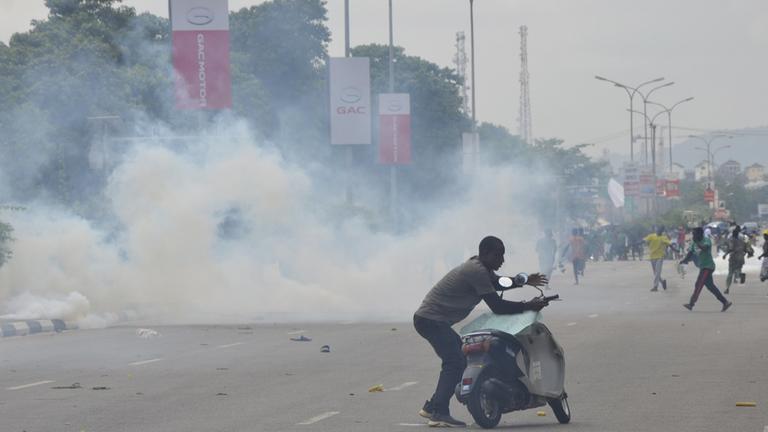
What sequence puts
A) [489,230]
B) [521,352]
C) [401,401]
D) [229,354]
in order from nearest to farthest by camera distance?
[521,352], [401,401], [229,354], [489,230]

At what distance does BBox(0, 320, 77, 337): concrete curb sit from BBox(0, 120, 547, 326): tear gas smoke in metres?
1.50

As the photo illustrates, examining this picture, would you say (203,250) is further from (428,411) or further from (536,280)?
(536,280)

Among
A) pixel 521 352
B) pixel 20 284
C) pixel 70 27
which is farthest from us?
pixel 70 27

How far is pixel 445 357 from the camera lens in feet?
36.7

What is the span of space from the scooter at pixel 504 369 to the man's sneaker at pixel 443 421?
0.23m

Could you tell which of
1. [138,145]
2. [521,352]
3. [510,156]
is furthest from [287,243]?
[510,156]

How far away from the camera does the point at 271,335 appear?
22.3 m

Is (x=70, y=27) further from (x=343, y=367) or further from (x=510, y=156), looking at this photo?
(x=510, y=156)

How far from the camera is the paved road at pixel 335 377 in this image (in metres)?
11.8

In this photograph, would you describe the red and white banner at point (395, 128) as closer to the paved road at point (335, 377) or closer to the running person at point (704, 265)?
the running person at point (704, 265)

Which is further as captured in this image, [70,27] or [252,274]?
[70,27]

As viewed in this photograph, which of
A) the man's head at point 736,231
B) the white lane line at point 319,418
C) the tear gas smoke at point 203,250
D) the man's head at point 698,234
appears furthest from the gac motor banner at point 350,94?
the white lane line at point 319,418

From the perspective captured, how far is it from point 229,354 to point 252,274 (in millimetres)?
13649

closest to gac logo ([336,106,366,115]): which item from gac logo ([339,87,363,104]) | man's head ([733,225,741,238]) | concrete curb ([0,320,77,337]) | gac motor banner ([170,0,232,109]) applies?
gac logo ([339,87,363,104])
